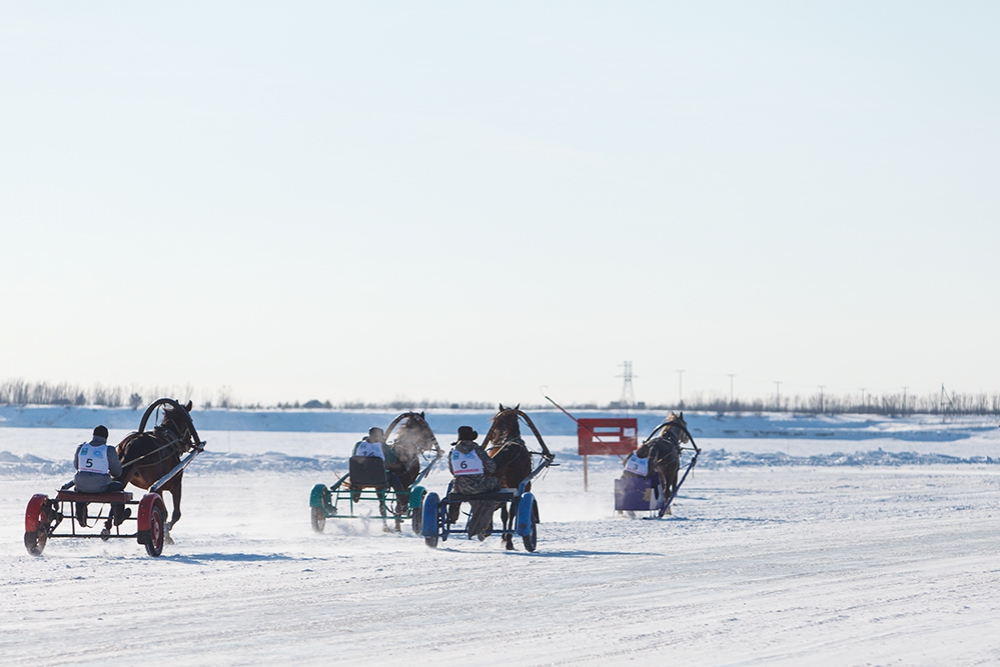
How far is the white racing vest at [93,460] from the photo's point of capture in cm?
1561

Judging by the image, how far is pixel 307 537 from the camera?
18.5 meters

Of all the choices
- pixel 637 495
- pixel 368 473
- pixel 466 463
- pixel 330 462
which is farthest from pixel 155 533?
pixel 330 462

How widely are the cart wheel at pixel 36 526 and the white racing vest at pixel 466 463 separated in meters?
4.97

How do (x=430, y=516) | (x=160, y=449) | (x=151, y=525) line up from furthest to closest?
1. (x=160, y=449)
2. (x=430, y=516)
3. (x=151, y=525)

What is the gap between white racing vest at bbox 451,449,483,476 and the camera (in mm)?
16891

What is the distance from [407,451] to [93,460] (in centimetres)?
607

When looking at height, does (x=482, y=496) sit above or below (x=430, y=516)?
above

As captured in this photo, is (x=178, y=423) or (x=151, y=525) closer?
(x=151, y=525)

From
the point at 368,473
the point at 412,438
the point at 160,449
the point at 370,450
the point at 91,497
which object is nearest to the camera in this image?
the point at 91,497

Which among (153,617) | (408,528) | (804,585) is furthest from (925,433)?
Result: (153,617)

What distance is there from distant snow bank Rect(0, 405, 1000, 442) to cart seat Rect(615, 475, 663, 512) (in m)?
42.1

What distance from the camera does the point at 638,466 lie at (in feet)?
76.2

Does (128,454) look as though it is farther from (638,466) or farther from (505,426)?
(638,466)

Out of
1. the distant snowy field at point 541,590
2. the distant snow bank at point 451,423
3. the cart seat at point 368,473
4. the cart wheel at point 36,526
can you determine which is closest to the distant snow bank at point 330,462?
the cart seat at point 368,473
